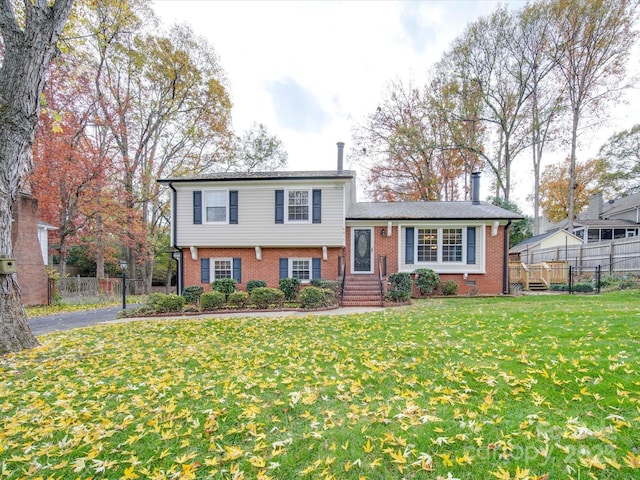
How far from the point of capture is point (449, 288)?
44.1ft

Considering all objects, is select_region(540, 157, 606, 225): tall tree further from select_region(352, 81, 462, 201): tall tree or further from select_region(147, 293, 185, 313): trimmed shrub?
select_region(147, 293, 185, 313): trimmed shrub

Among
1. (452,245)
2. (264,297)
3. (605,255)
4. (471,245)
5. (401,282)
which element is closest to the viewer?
(264,297)

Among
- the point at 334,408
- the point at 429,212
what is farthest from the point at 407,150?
the point at 334,408

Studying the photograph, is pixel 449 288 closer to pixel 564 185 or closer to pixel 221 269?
pixel 221 269

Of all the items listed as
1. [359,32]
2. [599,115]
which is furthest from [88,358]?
[599,115]

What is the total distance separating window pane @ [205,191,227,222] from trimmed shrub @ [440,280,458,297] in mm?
9921

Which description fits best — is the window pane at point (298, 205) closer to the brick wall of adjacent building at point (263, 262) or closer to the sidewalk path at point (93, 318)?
the brick wall of adjacent building at point (263, 262)

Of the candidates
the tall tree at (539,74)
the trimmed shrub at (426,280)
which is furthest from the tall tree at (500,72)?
the trimmed shrub at (426,280)

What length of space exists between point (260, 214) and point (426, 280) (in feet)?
24.9

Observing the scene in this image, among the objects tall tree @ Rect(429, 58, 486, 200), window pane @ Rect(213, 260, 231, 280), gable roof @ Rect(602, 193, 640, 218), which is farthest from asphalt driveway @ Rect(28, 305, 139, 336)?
gable roof @ Rect(602, 193, 640, 218)

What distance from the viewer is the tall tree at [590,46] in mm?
18641

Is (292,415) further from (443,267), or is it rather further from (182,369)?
(443,267)

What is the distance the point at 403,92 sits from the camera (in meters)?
24.9

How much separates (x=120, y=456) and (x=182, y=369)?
2017mm
